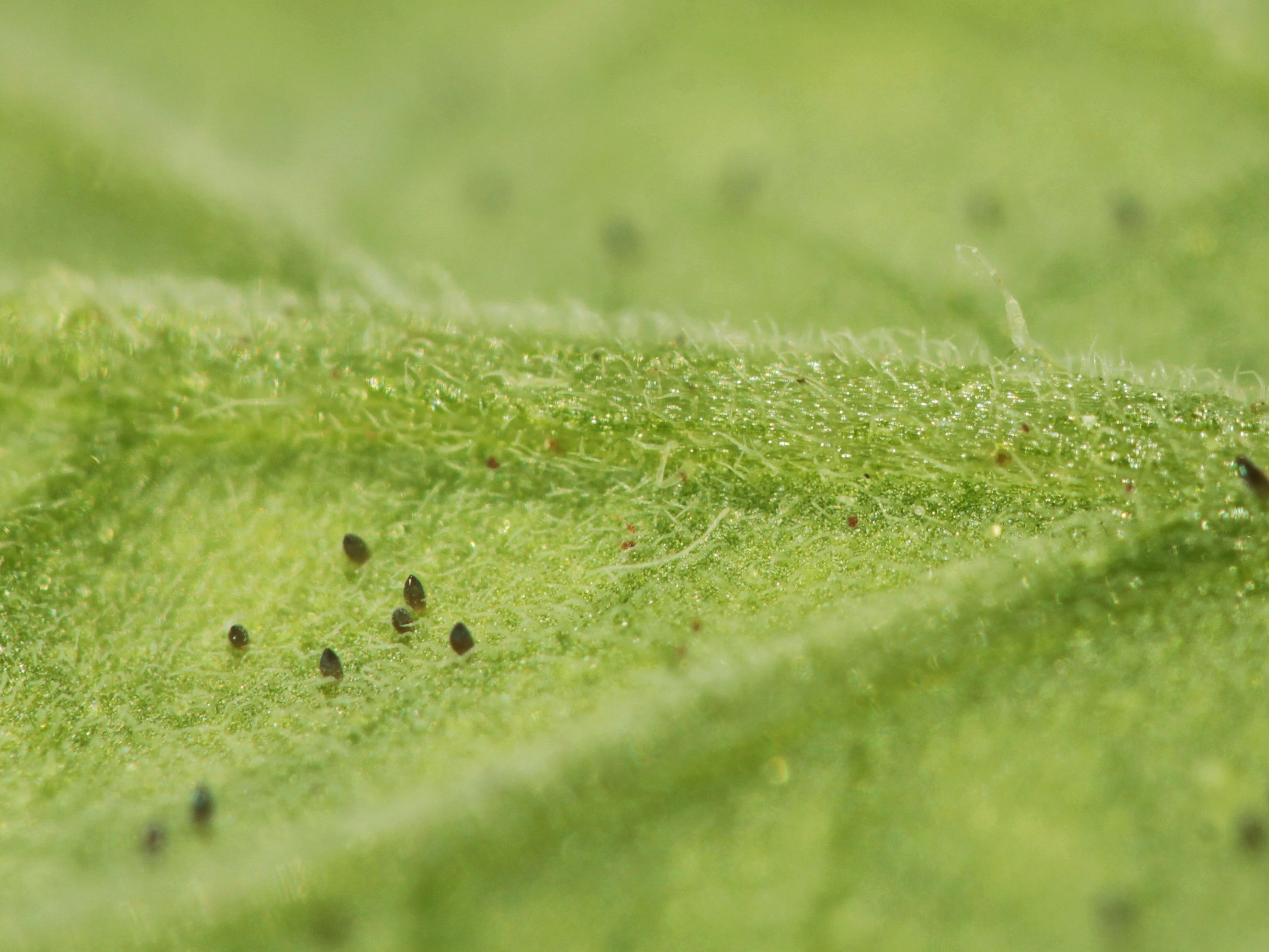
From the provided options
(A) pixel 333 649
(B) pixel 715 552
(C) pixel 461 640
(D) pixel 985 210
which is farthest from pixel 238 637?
(D) pixel 985 210

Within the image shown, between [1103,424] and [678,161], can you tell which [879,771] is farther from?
[678,161]

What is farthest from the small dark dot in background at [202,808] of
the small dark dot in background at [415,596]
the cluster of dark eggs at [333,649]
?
the small dark dot in background at [415,596]

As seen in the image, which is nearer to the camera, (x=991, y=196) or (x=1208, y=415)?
(x=1208, y=415)

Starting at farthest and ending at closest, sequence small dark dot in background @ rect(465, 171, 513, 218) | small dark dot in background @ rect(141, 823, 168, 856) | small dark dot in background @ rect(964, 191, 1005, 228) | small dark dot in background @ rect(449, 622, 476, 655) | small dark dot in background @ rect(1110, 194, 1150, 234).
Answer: small dark dot in background @ rect(465, 171, 513, 218) < small dark dot in background @ rect(964, 191, 1005, 228) < small dark dot in background @ rect(1110, 194, 1150, 234) < small dark dot in background @ rect(449, 622, 476, 655) < small dark dot in background @ rect(141, 823, 168, 856)

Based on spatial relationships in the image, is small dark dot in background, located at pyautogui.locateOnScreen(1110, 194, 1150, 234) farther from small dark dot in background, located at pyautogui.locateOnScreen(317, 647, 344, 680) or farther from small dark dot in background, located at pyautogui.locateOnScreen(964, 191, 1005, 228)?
small dark dot in background, located at pyautogui.locateOnScreen(317, 647, 344, 680)

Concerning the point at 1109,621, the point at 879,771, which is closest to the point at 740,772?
the point at 879,771

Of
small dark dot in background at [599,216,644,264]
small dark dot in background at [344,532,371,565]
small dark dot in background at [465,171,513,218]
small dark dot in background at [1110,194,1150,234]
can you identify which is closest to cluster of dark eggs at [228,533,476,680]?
small dark dot in background at [344,532,371,565]

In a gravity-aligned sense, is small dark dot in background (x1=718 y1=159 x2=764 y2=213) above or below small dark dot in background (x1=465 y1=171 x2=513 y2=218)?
below
